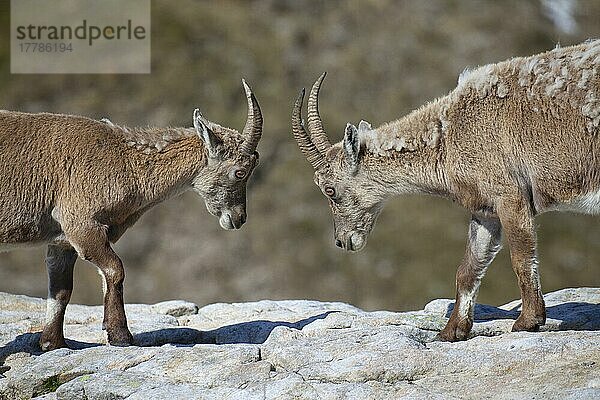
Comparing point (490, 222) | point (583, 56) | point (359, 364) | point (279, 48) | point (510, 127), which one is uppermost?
point (279, 48)

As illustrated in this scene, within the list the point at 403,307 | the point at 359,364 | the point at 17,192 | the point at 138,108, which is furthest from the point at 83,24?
the point at 359,364

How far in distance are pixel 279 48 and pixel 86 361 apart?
3574 cm

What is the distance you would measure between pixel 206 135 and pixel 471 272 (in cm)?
431

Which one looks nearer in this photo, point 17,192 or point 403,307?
point 17,192

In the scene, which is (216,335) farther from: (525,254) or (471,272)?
(525,254)

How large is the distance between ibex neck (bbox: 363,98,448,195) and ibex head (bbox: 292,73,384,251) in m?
0.31

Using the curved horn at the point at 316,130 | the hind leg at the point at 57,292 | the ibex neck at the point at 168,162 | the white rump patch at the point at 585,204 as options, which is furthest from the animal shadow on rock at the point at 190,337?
the white rump patch at the point at 585,204

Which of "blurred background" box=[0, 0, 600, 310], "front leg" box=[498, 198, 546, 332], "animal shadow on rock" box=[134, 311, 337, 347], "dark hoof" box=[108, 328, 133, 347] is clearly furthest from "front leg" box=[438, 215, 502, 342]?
"blurred background" box=[0, 0, 600, 310]

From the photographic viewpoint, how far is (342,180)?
15086 millimetres

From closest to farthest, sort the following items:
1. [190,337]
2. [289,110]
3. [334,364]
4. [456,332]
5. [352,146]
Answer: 1. [334,364]
2. [456,332]
3. [352,146]
4. [190,337]
5. [289,110]

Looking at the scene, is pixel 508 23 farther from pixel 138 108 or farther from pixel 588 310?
pixel 588 310

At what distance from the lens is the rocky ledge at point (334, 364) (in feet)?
36.5

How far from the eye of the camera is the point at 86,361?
42.4ft

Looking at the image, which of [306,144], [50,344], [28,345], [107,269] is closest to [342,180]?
[306,144]
